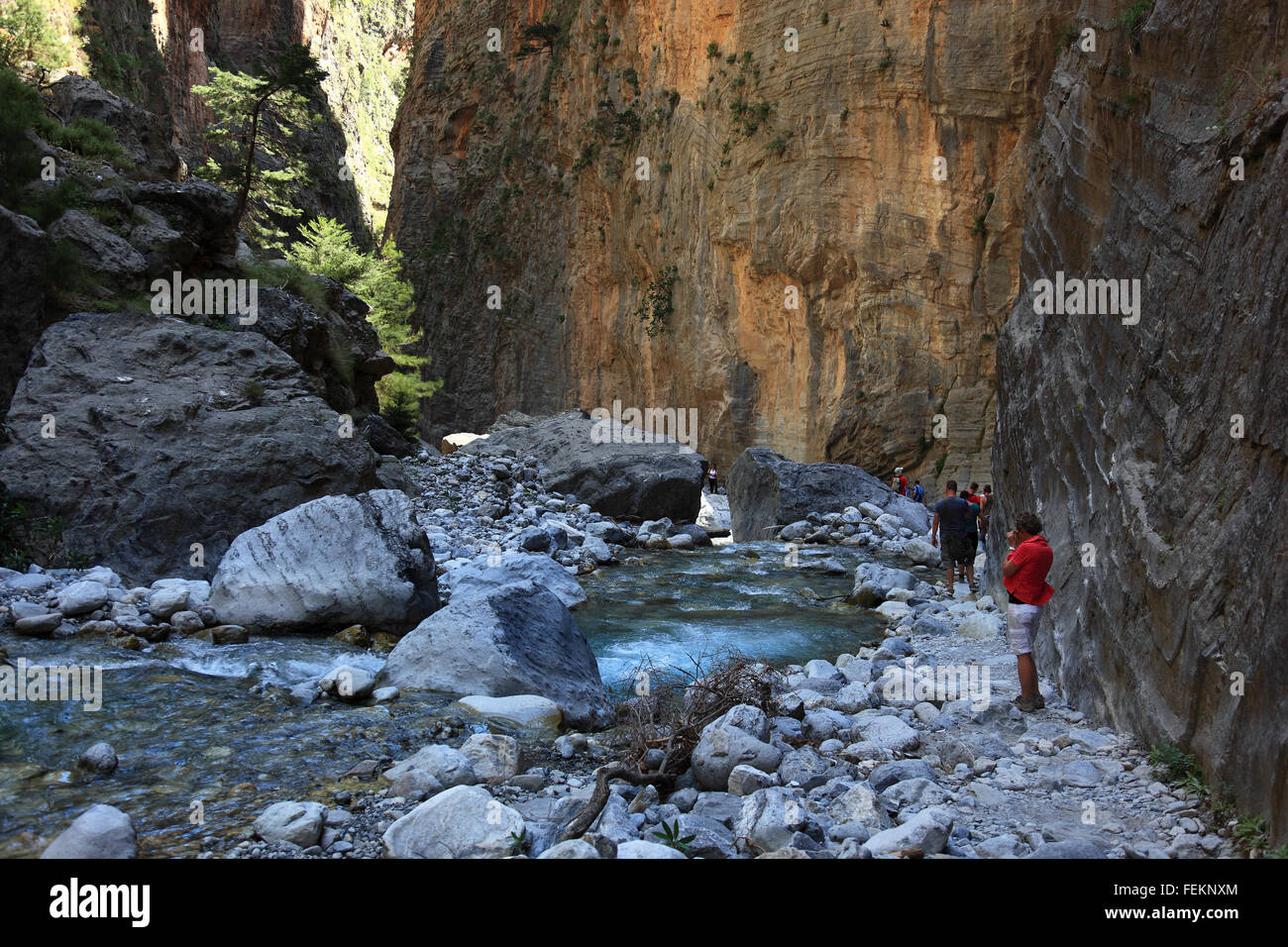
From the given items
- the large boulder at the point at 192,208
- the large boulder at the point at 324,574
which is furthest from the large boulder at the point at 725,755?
the large boulder at the point at 192,208

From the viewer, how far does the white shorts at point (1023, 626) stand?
633 centimetres

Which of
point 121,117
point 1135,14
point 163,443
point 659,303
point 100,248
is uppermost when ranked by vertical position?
point 121,117

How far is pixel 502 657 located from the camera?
22.7ft

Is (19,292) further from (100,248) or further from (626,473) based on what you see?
(626,473)

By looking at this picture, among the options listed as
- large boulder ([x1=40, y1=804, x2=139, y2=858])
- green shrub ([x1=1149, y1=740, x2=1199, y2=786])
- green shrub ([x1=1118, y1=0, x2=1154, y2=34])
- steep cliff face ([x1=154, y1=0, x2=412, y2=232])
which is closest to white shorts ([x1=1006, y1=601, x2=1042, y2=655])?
green shrub ([x1=1149, y1=740, x2=1199, y2=786])

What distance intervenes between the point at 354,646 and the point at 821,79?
23637mm

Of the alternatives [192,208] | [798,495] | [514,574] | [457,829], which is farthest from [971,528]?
[192,208]

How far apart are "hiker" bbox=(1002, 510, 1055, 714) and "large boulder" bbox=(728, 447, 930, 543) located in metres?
12.1

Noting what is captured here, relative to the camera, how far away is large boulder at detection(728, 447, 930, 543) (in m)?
19.0

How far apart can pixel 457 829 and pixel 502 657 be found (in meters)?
2.86

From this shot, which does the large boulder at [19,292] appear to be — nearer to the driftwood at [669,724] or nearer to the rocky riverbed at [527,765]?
the rocky riverbed at [527,765]

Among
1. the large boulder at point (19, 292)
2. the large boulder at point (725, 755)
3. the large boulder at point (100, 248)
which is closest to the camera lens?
the large boulder at point (725, 755)

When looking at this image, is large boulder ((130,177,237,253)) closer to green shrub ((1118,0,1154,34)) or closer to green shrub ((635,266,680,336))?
green shrub ((1118,0,1154,34))

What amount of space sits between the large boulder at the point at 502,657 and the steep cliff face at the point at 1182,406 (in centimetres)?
372
